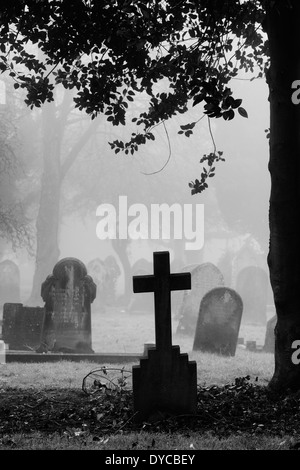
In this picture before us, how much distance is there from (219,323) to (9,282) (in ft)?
53.7

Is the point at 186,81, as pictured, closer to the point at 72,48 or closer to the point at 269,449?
the point at 72,48

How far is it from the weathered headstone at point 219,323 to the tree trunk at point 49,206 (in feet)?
50.0

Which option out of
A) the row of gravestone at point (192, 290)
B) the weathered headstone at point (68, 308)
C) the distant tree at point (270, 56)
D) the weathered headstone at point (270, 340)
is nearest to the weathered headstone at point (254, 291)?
the row of gravestone at point (192, 290)

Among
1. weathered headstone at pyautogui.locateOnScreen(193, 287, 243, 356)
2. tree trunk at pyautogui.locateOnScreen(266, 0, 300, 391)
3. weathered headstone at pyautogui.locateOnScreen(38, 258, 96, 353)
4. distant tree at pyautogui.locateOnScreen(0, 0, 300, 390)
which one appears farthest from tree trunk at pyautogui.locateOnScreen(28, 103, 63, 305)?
tree trunk at pyautogui.locateOnScreen(266, 0, 300, 391)

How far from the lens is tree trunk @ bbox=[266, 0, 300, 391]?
6.54 m

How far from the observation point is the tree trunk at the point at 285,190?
6539 millimetres

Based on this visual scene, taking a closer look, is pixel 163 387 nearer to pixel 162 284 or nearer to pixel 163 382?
pixel 163 382

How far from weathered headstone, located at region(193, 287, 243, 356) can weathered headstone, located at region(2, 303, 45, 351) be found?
349 centimetres

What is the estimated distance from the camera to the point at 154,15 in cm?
727

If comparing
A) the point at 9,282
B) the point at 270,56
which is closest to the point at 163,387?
the point at 270,56

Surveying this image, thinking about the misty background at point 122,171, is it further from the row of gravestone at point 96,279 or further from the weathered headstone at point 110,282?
the weathered headstone at point 110,282

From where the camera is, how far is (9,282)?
28.2 m

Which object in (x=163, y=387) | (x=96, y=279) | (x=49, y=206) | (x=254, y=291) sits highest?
(x=49, y=206)
